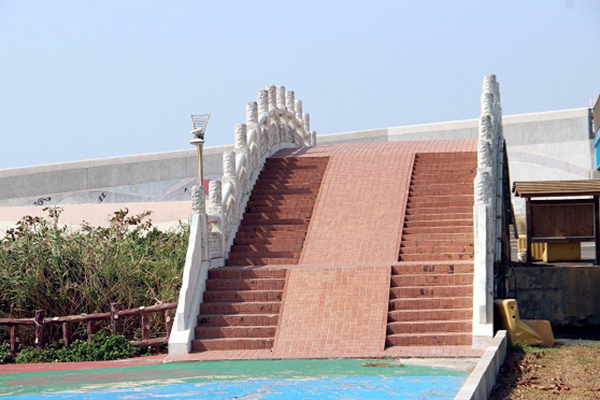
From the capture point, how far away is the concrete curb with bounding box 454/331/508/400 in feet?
30.1

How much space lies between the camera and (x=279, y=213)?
19.3 m

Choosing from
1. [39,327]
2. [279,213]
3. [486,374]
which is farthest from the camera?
[279,213]

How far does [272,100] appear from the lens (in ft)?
74.9

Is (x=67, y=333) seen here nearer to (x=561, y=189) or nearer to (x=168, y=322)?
(x=168, y=322)

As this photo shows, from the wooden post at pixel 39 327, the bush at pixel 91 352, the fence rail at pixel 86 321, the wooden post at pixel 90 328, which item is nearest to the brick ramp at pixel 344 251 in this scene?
the fence rail at pixel 86 321

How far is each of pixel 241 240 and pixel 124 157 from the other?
25.2m

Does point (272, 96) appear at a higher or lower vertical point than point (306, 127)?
higher

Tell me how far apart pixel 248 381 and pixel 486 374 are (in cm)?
338

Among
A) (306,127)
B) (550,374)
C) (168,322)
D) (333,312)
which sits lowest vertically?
(550,374)

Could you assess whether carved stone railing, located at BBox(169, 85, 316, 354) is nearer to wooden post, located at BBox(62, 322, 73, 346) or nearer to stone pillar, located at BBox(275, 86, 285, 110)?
stone pillar, located at BBox(275, 86, 285, 110)

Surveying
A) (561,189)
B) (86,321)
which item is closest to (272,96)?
(561,189)

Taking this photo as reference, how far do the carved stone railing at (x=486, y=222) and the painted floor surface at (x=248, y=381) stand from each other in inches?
71.3

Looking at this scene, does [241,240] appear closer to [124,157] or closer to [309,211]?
[309,211]

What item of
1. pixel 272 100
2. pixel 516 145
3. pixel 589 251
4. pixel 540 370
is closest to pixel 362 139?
pixel 516 145
